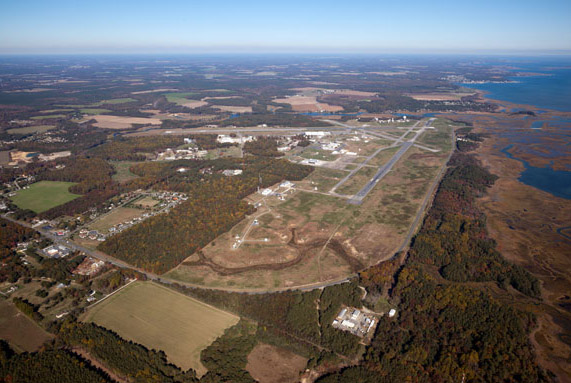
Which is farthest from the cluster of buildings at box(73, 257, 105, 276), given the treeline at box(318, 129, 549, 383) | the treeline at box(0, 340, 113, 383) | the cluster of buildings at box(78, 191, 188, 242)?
the treeline at box(318, 129, 549, 383)

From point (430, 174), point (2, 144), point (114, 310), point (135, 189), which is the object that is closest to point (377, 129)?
point (430, 174)

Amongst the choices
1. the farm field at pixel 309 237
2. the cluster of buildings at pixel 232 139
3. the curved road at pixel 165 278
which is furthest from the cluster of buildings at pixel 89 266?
the cluster of buildings at pixel 232 139

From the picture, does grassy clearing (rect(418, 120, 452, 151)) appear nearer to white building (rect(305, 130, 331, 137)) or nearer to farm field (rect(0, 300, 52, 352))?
white building (rect(305, 130, 331, 137))

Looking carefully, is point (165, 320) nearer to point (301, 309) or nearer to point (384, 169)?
point (301, 309)

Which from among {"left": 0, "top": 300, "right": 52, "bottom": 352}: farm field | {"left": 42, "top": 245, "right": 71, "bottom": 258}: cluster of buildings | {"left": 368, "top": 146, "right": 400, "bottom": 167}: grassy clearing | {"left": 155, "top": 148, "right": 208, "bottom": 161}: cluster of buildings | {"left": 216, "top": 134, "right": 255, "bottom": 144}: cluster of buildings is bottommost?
{"left": 0, "top": 300, "right": 52, "bottom": 352}: farm field

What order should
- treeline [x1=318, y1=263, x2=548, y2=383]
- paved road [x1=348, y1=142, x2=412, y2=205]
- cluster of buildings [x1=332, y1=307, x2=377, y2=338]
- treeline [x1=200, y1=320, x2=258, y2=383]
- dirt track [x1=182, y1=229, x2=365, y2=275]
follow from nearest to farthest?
treeline [x1=318, y1=263, x2=548, y2=383] → treeline [x1=200, y1=320, x2=258, y2=383] → cluster of buildings [x1=332, y1=307, x2=377, y2=338] → dirt track [x1=182, y1=229, x2=365, y2=275] → paved road [x1=348, y1=142, x2=412, y2=205]

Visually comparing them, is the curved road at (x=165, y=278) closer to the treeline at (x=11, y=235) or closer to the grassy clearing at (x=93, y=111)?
the treeline at (x=11, y=235)

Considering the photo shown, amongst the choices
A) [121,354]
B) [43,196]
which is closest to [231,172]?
[43,196]
